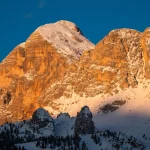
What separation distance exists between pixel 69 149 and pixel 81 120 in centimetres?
4002

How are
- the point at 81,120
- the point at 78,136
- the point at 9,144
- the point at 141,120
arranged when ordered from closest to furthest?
the point at 9,144, the point at 78,136, the point at 81,120, the point at 141,120

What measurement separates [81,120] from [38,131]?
14656mm

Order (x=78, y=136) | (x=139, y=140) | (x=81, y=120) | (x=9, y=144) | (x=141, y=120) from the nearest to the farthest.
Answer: (x=9, y=144), (x=78, y=136), (x=139, y=140), (x=81, y=120), (x=141, y=120)

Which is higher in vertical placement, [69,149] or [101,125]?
[101,125]

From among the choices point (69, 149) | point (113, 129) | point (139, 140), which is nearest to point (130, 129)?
point (113, 129)

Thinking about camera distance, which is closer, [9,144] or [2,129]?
[9,144]

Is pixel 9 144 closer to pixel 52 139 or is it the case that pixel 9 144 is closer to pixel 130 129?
pixel 52 139

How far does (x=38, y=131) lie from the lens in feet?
630

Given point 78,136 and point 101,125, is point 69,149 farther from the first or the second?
point 101,125

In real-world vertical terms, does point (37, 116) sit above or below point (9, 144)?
above

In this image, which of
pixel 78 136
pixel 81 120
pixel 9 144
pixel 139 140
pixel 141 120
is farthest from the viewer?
pixel 141 120

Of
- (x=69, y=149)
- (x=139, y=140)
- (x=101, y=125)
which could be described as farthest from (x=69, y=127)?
(x=69, y=149)

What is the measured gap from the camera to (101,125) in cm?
19875

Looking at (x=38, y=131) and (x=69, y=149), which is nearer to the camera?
(x=69, y=149)
